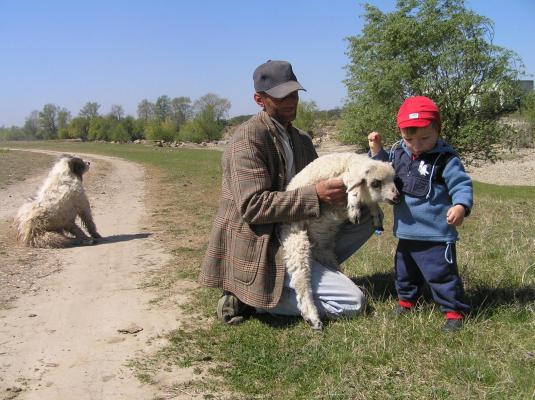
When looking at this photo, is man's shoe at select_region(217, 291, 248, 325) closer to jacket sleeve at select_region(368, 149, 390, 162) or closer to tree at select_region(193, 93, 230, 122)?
jacket sleeve at select_region(368, 149, 390, 162)

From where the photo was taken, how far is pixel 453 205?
4035mm

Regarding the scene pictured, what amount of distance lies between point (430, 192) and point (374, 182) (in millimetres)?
456

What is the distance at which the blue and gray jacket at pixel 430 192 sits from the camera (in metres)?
4.14

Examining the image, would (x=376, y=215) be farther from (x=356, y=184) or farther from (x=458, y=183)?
(x=458, y=183)

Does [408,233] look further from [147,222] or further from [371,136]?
[147,222]

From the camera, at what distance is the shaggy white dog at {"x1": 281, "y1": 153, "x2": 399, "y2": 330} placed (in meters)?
4.28

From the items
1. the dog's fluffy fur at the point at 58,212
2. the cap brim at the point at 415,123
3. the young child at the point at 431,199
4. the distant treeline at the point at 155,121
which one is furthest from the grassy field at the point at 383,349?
the distant treeline at the point at 155,121

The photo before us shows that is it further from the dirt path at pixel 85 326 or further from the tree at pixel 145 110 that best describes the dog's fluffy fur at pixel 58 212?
the tree at pixel 145 110

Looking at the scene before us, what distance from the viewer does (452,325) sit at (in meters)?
4.09

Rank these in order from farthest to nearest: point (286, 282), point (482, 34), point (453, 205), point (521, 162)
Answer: point (521, 162) → point (482, 34) → point (286, 282) → point (453, 205)

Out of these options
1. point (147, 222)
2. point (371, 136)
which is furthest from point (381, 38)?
point (371, 136)

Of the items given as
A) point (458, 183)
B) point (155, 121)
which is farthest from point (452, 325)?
point (155, 121)

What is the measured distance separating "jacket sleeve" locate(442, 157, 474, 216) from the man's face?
1.49 metres

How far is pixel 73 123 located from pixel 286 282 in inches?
4387
